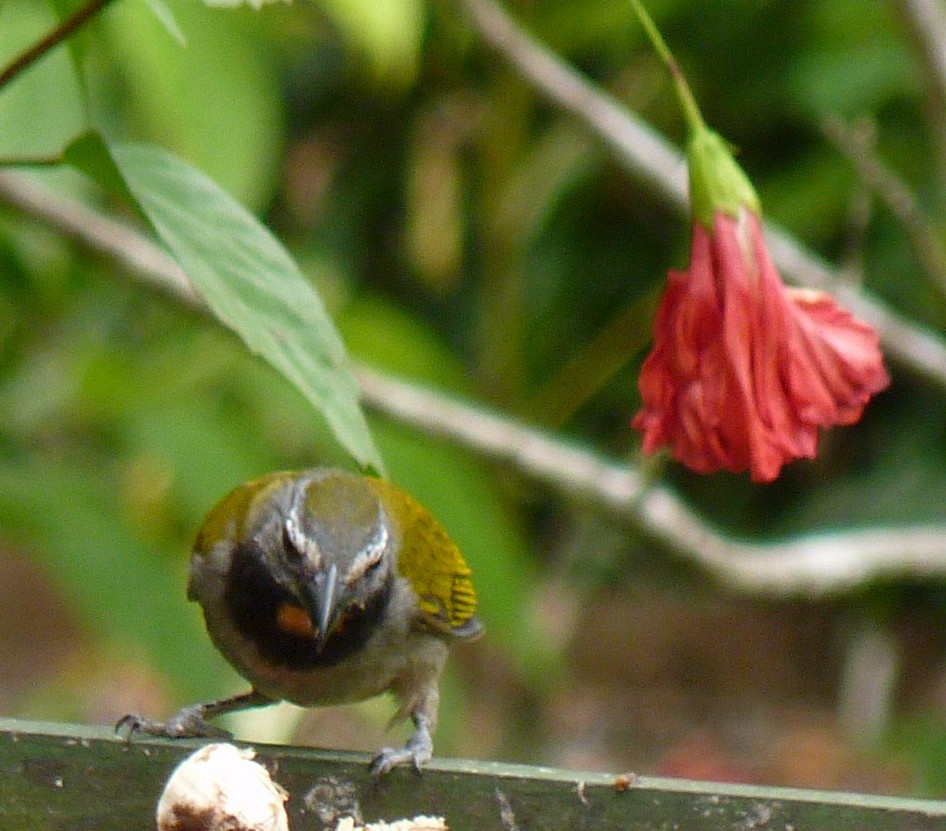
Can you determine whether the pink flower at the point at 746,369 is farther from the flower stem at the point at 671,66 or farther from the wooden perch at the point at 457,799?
the wooden perch at the point at 457,799

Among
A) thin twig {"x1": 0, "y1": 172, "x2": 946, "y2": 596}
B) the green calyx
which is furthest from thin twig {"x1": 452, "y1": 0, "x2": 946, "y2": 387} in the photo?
the green calyx

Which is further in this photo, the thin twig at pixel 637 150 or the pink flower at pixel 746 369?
the thin twig at pixel 637 150

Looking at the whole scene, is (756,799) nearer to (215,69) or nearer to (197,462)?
(197,462)

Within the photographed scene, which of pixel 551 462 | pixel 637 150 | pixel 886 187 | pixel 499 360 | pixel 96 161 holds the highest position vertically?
pixel 96 161

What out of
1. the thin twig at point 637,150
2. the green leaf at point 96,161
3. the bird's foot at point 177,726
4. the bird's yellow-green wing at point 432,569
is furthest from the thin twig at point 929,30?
the green leaf at point 96,161

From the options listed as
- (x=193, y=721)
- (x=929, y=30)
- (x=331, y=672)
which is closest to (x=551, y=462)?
(x=929, y=30)

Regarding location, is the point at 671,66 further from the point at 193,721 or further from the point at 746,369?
the point at 193,721
